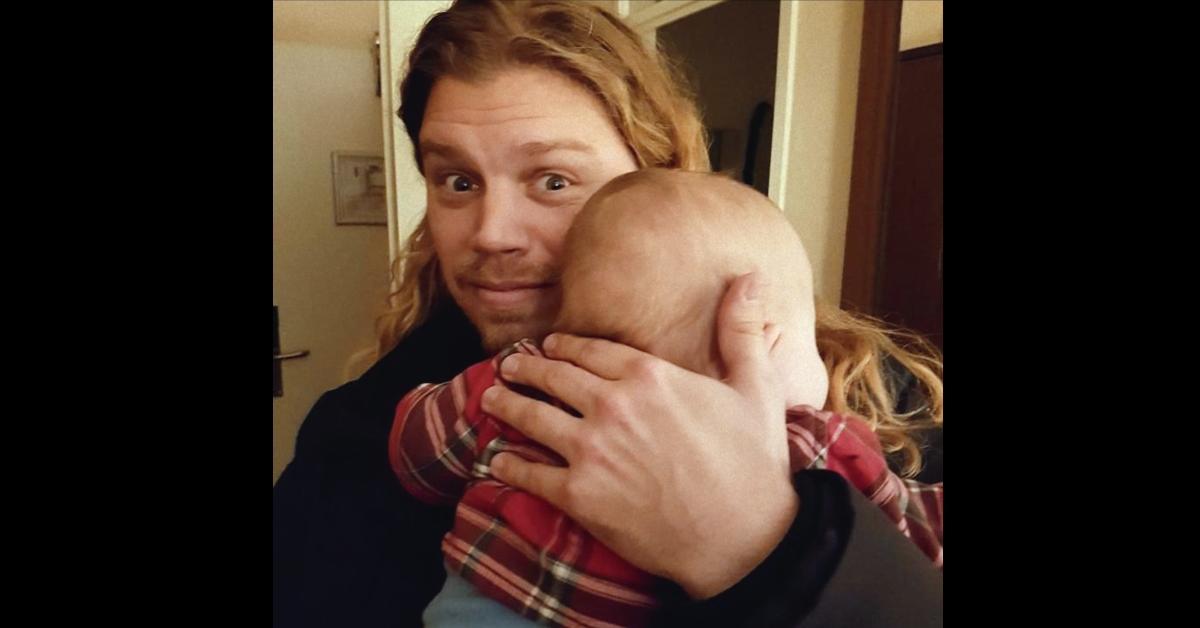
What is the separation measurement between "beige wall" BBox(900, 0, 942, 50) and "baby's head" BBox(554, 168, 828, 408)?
1137 mm

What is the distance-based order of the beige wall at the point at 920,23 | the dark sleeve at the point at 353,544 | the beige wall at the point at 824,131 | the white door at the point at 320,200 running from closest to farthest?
the dark sleeve at the point at 353,544 → the beige wall at the point at 920,23 → the beige wall at the point at 824,131 → the white door at the point at 320,200

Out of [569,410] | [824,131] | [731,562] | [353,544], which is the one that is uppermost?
[824,131]

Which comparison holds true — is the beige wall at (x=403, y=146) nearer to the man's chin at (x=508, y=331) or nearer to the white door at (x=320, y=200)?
the white door at (x=320, y=200)

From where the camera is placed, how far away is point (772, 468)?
1.92 feet

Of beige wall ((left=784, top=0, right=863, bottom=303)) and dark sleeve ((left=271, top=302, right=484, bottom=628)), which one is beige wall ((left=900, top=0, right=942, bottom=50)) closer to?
beige wall ((left=784, top=0, right=863, bottom=303))

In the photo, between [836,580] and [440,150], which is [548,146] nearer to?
[440,150]

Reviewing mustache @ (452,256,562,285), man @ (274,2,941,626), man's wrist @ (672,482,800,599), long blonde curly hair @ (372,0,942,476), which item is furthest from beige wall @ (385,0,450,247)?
man's wrist @ (672,482,800,599)

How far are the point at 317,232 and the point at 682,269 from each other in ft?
6.82

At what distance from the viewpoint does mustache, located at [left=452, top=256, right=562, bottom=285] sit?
3.17 feet

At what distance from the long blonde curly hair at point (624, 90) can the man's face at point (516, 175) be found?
39 millimetres

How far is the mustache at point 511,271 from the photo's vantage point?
96 cm

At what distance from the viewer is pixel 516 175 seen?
3.17 feet

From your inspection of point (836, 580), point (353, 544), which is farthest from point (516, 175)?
point (836, 580)

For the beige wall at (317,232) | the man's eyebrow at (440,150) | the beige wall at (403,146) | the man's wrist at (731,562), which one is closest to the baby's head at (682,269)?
the man's wrist at (731,562)
